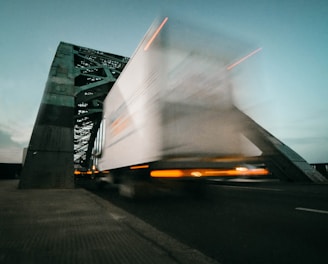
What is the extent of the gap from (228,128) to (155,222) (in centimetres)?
301

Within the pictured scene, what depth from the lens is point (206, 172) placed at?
240 inches

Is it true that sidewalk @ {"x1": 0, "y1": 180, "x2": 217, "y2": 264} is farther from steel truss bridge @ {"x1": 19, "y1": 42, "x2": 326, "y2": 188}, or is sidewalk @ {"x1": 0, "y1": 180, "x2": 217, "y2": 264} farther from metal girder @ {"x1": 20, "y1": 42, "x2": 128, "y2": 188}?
metal girder @ {"x1": 20, "y1": 42, "x2": 128, "y2": 188}

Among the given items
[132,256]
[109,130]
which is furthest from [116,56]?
[132,256]

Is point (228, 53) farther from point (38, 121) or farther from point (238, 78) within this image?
point (38, 121)

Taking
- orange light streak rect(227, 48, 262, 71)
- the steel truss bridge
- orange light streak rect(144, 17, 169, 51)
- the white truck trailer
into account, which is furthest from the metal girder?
orange light streak rect(227, 48, 262, 71)

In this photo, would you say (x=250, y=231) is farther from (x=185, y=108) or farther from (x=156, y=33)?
(x=156, y=33)

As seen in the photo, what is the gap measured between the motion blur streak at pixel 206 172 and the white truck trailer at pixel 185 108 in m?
0.03

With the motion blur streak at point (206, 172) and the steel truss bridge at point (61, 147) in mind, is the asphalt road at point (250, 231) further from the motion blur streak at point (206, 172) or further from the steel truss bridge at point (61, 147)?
the steel truss bridge at point (61, 147)

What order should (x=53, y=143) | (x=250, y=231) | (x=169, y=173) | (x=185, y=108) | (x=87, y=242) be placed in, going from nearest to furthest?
(x=87, y=242) → (x=250, y=231) → (x=185, y=108) → (x=169, y=173) → (x=53, y=143)

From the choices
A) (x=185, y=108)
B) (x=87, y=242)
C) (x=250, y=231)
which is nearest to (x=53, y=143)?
(x=185, y=108)

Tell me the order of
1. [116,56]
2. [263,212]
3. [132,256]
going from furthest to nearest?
[116,56] < [263,212] < [132,256]

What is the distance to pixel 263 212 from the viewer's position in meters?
5.54

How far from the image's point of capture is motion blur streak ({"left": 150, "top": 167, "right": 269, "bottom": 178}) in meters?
5.84

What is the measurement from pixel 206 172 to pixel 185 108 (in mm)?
1814
